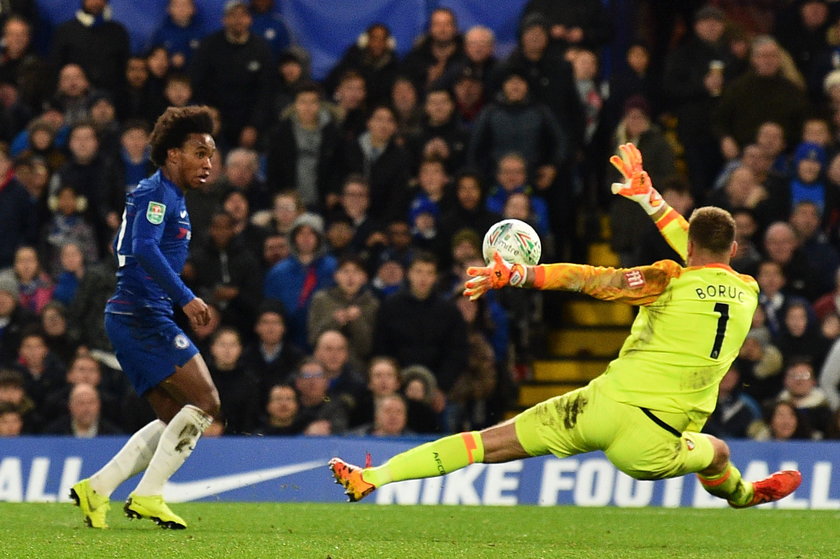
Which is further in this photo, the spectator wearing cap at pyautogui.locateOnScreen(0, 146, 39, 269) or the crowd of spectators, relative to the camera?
the spectator wearing cap at pyautogui.locateOnScreen(0, 146, 39, 269)

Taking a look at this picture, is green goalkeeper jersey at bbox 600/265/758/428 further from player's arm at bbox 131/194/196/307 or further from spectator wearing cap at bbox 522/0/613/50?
spectator wearing cap at bbox 522/0/613/50

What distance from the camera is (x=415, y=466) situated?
9.06 metres

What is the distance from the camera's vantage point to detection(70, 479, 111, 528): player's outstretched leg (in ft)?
31.3

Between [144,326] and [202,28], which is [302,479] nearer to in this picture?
[144,326]

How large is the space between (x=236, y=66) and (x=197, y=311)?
8285 mm

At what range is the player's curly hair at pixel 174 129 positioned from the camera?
961 centimetres

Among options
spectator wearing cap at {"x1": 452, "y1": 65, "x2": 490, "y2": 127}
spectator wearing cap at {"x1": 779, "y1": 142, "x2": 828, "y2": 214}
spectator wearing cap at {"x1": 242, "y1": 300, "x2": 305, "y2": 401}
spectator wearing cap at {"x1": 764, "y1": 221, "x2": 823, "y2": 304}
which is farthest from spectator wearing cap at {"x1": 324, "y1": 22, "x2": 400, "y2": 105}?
spectator wearing cap at {"x1": 764, "y1": 221, "x2": 823, "y2": 304}

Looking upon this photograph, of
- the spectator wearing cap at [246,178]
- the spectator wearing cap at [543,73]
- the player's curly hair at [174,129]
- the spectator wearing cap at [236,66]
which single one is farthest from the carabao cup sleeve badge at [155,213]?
the spectator wearing cap at [236,66]

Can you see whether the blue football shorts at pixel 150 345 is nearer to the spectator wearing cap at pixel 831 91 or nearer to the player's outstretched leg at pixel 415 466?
the player's outstretched leg at pixel 415 466

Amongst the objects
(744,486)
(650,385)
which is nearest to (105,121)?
(744,486)

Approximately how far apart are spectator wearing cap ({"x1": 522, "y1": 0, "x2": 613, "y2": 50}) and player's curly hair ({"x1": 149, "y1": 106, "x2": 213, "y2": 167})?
26.2 feet

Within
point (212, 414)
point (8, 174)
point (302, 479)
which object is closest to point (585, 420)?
point (212, 414)

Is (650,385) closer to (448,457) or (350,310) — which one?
(448,457)

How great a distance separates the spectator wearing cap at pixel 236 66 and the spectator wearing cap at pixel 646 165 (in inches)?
145
